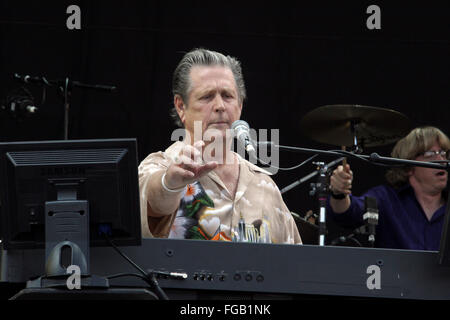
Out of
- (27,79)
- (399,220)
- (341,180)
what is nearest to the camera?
(341,180)

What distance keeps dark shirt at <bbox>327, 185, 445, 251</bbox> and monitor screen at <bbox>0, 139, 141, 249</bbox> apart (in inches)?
72.7

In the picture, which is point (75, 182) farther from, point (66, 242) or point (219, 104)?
point (219, 104)

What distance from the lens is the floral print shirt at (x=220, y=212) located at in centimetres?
213

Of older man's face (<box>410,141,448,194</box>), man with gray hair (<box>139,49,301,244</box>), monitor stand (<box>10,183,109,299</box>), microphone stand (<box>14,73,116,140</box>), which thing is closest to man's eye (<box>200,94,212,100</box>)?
man with gray hair (<box>139,49,301,244</box>)

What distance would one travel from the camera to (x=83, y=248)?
69.2 inches

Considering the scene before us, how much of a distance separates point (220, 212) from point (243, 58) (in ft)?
6.89

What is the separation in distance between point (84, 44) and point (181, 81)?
1.79 metres

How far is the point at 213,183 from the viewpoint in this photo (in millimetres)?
2316

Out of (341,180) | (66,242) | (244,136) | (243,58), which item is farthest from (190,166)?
(243,58)

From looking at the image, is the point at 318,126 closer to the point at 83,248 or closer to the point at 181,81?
the point at 181,81

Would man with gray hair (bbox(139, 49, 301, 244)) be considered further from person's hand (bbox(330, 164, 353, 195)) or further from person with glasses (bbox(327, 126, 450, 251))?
person with glasses (bbox(327, 126, 450, 251))

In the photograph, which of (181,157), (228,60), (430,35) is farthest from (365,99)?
(181,157)

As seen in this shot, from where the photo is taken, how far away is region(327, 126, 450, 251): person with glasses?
11.0ft

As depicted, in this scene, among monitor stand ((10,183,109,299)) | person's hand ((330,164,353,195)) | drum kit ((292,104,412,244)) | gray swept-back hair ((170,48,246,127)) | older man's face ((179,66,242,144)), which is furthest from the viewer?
drum kit ((292,104,412,244))
